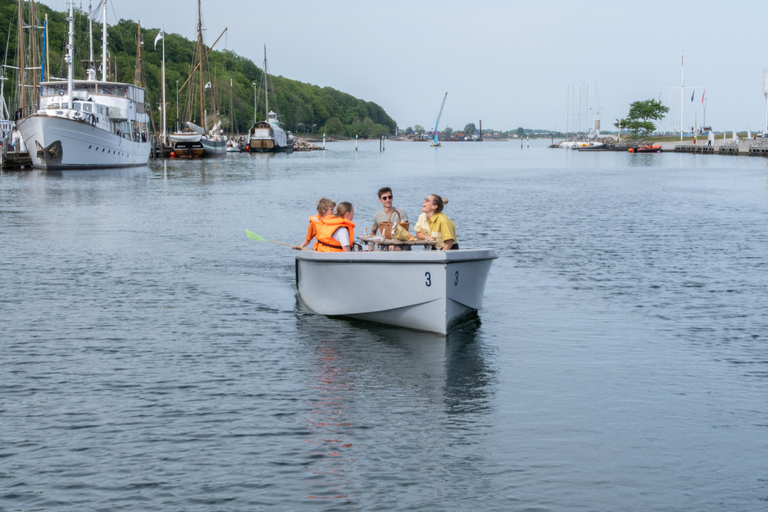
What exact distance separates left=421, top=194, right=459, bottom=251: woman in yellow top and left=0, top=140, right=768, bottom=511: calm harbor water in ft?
4.20

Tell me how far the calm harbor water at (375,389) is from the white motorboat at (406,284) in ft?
1.04

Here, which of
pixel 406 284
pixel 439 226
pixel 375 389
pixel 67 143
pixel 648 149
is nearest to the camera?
pixel 375 389

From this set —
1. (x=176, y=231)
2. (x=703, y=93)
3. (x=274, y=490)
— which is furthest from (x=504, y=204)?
(x=703, y=93)

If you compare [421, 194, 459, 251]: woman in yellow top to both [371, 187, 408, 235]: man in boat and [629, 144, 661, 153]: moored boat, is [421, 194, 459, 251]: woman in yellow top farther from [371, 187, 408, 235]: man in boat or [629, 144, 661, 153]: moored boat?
[629, 144, 661, 153]: moored boat

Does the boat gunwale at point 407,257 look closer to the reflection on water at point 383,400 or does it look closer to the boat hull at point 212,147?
the reflection on water at point 383,400

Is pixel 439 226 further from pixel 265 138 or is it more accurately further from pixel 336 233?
pixel 265 138

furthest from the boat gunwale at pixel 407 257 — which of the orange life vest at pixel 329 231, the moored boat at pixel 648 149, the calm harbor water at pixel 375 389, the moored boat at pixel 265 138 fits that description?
the moored boat at pixel 648 149

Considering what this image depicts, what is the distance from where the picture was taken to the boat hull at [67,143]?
67.0 metres

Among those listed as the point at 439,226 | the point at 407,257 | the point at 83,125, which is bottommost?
the point at 407,257

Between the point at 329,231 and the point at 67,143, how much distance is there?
197 feet

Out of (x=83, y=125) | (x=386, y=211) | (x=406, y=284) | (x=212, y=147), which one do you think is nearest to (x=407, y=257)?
(x=406, y=284)

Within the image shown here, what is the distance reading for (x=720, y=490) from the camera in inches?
328

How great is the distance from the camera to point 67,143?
70.6 m

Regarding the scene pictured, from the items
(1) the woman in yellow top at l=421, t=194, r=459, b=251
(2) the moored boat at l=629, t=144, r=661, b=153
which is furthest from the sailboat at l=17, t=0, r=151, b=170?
(2) the moored boat at l=629, t=144, r=661, b=153
